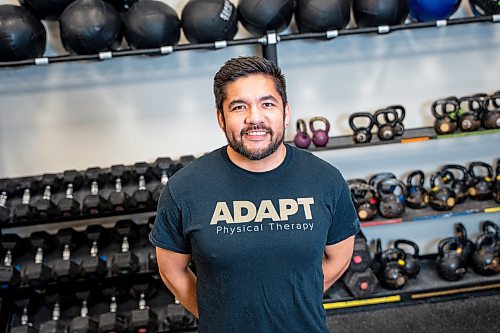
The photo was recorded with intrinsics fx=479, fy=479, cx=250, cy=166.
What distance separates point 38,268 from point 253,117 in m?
1.94

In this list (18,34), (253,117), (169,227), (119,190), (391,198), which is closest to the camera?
(253,117)

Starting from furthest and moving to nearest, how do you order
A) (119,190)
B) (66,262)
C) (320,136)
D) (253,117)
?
(320,136)
(119,190)
(66,262)
(253,117)

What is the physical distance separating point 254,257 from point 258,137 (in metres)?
0.35

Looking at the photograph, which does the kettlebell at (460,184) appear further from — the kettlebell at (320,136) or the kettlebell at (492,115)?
the kettlebell at (320,136)

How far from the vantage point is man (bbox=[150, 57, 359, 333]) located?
1.41 m

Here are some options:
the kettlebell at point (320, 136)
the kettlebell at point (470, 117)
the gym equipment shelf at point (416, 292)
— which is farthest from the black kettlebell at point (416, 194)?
the kettlebell at point (320, 136)

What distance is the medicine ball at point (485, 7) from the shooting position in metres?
2.85

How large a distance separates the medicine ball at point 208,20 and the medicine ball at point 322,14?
0.39 metres

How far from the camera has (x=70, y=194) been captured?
285cm

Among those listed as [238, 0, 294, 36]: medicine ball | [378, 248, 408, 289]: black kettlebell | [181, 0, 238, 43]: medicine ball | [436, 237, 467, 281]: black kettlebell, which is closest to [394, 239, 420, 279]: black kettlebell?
[378, 248, 408, 289]: black kettlebell

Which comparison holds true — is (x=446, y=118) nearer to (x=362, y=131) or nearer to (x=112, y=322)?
(x=362, y=131)

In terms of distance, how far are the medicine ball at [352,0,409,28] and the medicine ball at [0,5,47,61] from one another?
180 cm

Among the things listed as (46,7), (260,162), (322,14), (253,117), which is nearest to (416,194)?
(322,14)

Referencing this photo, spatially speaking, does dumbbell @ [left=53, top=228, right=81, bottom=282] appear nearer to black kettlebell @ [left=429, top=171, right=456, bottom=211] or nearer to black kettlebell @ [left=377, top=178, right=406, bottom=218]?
black kettlebell @ [left=377, top=178, right=406, bottom=218]
